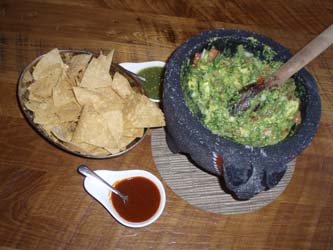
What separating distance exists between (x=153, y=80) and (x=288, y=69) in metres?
0.65

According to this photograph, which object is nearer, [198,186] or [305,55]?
[305,55]

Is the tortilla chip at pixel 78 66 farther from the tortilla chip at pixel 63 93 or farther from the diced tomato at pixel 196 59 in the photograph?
the diced tomato at pixel 196 59

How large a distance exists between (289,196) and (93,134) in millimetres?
785

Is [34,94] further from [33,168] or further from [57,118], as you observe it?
[33,168]

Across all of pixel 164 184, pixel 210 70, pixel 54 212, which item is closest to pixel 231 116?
pixel 210 70

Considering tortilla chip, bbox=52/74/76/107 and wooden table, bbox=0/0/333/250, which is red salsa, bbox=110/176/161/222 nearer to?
wooden table, bbox=0/0/333/250

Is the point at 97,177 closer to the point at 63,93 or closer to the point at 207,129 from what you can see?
the point at 63,93

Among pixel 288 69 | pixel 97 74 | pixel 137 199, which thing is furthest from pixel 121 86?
pixel 288 69

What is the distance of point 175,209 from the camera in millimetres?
1390

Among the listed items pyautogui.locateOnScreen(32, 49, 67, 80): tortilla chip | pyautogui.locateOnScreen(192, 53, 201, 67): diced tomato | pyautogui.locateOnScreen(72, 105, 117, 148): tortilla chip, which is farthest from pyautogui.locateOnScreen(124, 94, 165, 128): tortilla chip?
pyautogui.locateOnScreen(32, 49, 67, 80): tortilla chip

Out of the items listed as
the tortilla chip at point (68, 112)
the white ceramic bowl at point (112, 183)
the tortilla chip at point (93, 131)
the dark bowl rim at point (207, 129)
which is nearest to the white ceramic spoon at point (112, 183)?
the white ceramic bowl at point (112, 183)

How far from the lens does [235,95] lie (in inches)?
49.9

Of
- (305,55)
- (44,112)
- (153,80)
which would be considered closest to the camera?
(305,55)

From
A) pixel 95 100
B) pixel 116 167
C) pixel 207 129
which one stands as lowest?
pixel 116 167
